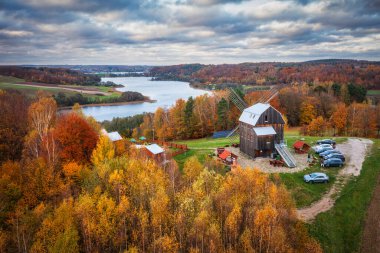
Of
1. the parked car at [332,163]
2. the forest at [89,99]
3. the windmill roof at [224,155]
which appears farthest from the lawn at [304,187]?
the forest at [89,99]

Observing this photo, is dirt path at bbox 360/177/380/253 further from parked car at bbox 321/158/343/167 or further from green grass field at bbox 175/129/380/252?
parked car at bbox 321/158/343/167

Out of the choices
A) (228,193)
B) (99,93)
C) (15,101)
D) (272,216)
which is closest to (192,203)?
(228,193)

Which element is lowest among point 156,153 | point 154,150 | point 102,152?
point 156,153

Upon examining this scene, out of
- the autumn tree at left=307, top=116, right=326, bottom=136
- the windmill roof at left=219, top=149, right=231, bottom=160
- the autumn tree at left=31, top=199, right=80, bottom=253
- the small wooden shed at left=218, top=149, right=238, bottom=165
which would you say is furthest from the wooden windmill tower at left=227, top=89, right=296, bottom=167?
the autumn tree at left=307, top=116, right=326, bottom=136

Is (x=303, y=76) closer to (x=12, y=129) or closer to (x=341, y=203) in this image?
(x=341, y=203)

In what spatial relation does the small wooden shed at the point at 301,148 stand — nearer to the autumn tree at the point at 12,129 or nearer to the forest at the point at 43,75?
the autumn tree at the point at 12,129

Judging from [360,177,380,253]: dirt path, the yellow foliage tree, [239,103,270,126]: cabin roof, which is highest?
[239,103,270,126]: cabin roof

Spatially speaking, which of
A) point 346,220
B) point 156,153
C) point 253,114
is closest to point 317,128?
point 253,114
